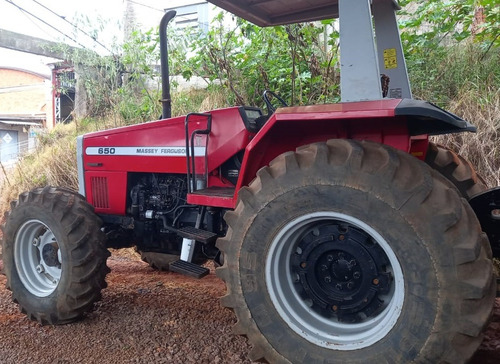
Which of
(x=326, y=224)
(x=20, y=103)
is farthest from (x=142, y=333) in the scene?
(x=20, y=103)

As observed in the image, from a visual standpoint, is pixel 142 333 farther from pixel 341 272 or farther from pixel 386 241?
pixel 386 241

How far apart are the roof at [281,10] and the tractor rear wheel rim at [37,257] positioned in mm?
2279

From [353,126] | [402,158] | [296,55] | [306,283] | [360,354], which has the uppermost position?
[296,55]

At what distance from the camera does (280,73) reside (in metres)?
6.91

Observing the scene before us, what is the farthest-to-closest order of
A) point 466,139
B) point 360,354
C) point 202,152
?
point 466,139 < point 202,152 < point 360,354

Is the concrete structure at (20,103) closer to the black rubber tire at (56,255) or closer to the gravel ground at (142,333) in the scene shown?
the black rubber tire at (56,255)

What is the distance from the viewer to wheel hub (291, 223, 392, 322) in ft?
7.10

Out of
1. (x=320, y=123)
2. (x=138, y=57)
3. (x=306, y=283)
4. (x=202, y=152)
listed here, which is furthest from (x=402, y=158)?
(x=138, y=57)

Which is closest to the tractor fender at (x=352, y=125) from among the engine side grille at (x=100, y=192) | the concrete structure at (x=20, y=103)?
the engine side grille at (x=100, y=192)

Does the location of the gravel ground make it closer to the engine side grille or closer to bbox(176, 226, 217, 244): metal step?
bbox(176, 226, 217, 244): metal step

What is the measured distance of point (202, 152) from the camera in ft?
10.6

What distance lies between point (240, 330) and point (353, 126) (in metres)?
1.27

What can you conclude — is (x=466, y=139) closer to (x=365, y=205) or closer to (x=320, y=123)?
(x=320, y=123)

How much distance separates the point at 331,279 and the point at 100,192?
2.41 meters
